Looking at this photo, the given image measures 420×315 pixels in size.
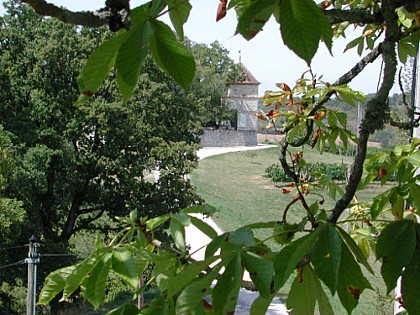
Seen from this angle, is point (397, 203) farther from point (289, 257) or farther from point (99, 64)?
point (99, 64)

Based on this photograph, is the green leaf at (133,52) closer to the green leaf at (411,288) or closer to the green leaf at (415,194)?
the green leaf at (411,288)

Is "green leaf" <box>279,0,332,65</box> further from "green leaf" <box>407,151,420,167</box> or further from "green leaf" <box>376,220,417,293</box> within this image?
"green leaf" <box>407,151,420,167</box>

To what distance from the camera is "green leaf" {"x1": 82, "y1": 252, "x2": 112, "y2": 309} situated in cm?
78

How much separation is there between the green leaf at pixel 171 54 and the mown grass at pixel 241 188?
6592 millimetres

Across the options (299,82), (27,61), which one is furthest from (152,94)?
(299,82)

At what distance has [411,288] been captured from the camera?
2.09 feet

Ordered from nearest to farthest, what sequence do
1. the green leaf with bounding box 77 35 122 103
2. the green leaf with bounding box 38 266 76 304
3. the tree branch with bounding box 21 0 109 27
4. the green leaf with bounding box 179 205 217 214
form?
the tree branch with bounding box 21 0 109 27
the green leaf with bounding box 77 35 122 103
the green leaf with bounding box 38 266 76 304
the green leaf with bounding box 179 205 217 214

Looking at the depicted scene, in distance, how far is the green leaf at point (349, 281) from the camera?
0.63 meters

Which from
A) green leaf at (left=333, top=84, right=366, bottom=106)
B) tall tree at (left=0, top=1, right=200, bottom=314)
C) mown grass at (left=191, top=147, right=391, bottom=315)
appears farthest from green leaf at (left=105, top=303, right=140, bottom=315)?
tall tree at (left=0, top=1, right=200, bottom=314)

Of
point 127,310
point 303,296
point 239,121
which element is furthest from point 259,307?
point 239,121

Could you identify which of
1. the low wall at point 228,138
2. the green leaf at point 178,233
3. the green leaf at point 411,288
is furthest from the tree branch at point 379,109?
the low wall at point 228,138

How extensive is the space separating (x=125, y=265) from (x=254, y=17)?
44 centimetres

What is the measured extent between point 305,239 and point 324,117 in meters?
0.91

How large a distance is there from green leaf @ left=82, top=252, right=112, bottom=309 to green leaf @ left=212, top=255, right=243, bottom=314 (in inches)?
9.5
